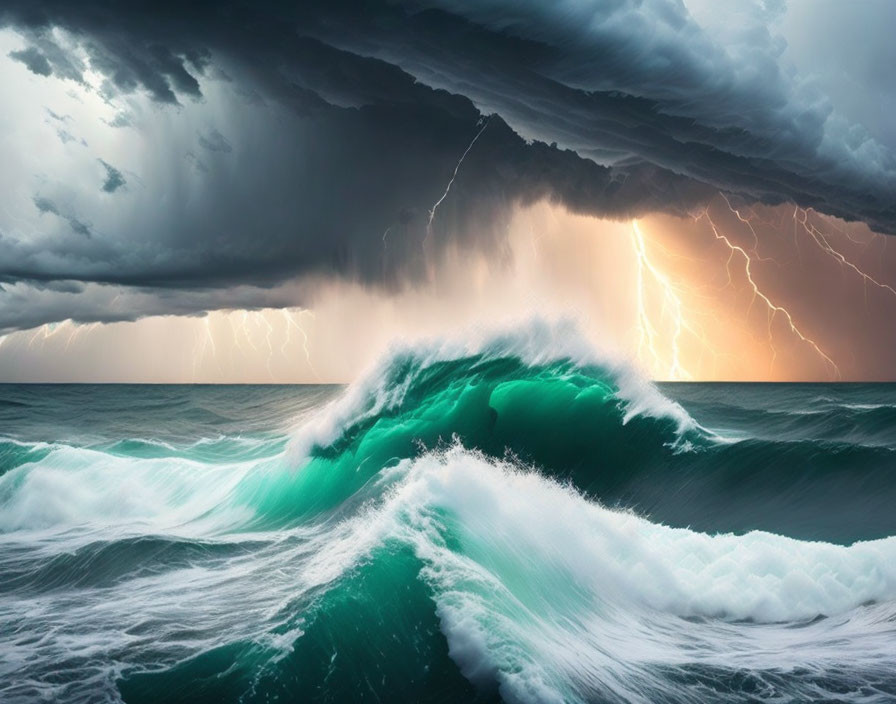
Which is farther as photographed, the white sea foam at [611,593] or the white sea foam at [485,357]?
the white sea foam at [485,357]

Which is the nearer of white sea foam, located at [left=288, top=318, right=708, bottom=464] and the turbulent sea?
the turbulent sea

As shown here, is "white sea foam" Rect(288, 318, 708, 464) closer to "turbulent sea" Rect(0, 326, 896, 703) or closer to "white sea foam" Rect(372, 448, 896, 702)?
"turbulent sea" Rect(0, 326, 896, 703)

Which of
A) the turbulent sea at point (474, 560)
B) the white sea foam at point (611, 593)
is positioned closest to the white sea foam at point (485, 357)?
the turbulent sea at point (474, 560)

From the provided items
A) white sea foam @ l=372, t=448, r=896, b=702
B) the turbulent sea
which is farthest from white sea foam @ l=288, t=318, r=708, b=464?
white sea foam @ l=372, t=448, r=896, b=702

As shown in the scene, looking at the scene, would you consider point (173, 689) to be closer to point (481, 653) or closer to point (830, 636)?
point (481, 653)

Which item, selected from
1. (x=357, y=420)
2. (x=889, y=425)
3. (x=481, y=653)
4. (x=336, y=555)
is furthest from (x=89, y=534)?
(x=889, y=425)

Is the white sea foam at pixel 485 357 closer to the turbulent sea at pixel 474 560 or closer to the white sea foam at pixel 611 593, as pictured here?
the turbulent sea at pixel 474 560

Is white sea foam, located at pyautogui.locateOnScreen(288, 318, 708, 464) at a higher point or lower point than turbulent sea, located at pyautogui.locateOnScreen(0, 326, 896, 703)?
higher

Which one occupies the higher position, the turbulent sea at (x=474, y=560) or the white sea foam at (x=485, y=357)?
the white sea foam at (x=485, y=357)
